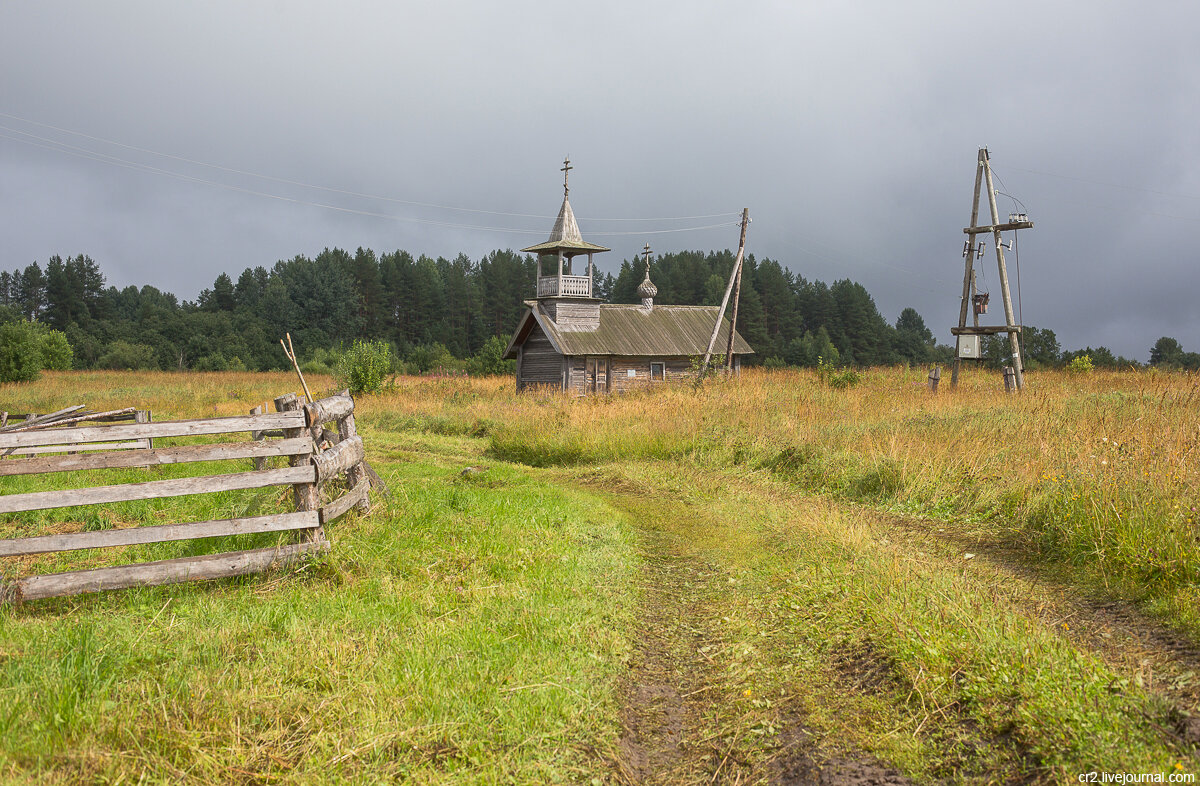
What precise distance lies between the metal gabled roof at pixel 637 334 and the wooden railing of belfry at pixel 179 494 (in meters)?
22.4

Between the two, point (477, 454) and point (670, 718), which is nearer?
point (670, 718)

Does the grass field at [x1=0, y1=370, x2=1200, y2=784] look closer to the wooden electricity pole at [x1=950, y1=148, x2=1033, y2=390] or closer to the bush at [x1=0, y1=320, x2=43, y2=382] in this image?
the wooden electricity pole at [x1=950, y1=148, x2=1033, y2=390]

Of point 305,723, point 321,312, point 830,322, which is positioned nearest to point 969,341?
point 305,723

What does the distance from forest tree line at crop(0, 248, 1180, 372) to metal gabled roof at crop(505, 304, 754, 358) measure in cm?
3871

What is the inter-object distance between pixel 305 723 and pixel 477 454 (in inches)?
505

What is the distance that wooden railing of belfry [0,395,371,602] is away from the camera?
572 centimetres

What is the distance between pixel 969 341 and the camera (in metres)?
21.3

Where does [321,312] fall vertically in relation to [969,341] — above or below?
above

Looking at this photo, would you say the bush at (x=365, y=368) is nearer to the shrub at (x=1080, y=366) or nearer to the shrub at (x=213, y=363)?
the shrub at (x=1080, y=366)

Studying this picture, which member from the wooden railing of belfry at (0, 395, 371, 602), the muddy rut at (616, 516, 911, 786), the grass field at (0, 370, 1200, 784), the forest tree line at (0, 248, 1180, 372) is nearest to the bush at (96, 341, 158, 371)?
the forest tree line at (0, 248, 1180, 372)

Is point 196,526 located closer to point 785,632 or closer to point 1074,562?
point 785,632

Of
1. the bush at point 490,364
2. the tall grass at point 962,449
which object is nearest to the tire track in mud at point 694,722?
the tall grass at point 962,449

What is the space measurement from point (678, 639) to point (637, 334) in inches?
1077

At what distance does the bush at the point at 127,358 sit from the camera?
219ft
